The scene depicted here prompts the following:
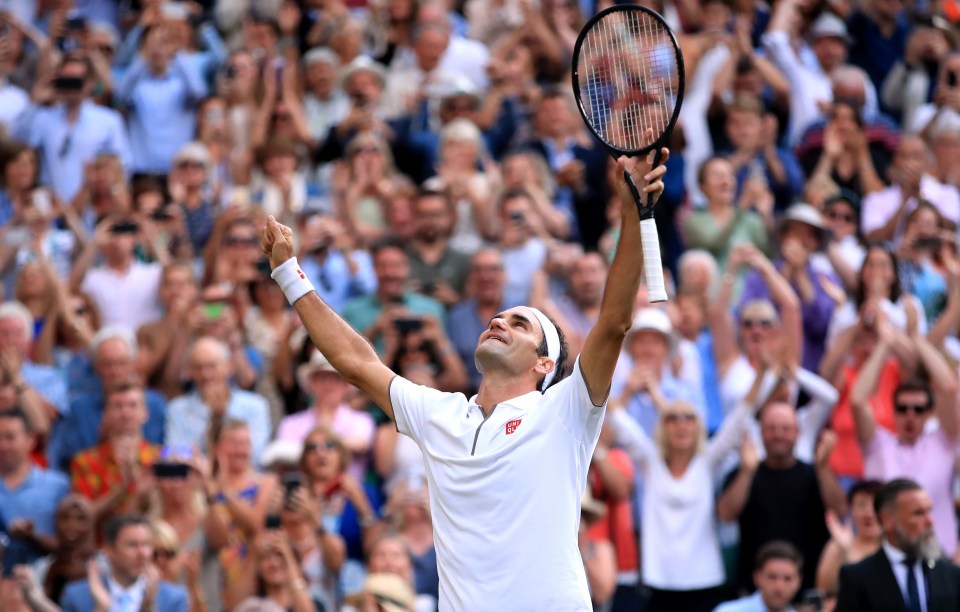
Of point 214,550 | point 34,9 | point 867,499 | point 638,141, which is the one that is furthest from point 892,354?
point 34,9

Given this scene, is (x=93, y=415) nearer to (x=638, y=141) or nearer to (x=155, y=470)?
(x=155, y=470)

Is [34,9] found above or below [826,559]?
above

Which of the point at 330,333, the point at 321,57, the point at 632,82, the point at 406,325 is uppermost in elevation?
the point at 321,57

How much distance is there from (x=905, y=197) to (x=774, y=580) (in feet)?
15.4

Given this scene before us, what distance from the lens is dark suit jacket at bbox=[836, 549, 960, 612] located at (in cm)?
969

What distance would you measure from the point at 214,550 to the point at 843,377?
13.9 ft

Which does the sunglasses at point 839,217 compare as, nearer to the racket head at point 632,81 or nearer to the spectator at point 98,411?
the spectator at point 98,411

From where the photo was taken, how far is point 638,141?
6543 mm

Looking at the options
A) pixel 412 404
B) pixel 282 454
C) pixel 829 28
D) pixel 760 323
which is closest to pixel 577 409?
pixel 412 404

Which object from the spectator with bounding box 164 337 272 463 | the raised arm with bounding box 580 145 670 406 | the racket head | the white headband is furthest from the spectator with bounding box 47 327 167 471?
the raised arm with bounding box 580 145 670 406

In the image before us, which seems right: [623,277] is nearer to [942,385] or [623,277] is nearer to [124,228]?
[942,385]

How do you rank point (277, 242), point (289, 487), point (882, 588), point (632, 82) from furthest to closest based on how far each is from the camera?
1. point (289, 487)
2. point (882, 588)
3. point (632, 82)
4. point (277, 242)

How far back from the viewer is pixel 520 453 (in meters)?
6.26

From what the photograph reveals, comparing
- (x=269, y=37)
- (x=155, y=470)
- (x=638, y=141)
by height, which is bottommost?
(x=155, y=470)
